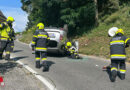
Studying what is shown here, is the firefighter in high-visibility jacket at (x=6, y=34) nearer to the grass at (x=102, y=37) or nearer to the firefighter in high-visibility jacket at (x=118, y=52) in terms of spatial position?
the firefighter in high-visibility jacket at (x=118, y=52)

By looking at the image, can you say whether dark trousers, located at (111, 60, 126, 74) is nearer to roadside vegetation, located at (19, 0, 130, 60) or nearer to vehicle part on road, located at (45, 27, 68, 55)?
vehicle part on road, located at (45, 27, 68, 55)

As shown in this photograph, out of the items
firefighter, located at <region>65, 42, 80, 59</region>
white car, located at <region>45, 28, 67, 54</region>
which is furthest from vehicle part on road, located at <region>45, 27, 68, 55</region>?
firefighter, located at <region>65, 42, 80, 59</region>

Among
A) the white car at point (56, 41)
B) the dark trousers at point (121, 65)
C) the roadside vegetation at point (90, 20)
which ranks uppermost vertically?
Answer: the roadside vegetation at point (90, 20)

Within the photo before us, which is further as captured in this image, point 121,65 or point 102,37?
point 102,37

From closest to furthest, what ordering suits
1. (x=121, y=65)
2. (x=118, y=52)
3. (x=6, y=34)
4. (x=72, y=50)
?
(x=118, y=52) < (x=121, y=65) < (x=6, y=34) < (x=72, y=50)

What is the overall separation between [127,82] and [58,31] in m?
5.44

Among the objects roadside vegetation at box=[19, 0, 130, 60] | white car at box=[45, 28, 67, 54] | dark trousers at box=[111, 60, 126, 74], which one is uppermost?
roadside vegetation at box=[19, 0, 130, 60]

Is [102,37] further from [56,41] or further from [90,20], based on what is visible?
[56,41]

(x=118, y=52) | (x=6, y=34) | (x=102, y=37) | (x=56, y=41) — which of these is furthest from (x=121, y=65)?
(x=102, y=37)

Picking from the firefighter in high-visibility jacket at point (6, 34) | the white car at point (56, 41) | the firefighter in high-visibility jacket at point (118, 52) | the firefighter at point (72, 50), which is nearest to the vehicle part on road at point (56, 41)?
the white car at point (56, 41)

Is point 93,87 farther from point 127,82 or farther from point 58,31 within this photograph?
point 58,31

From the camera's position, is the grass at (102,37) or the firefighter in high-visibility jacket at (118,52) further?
the grass at (102,37)

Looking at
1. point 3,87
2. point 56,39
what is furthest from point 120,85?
point 56,39

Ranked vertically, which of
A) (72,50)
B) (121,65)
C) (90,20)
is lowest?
(121,65)
